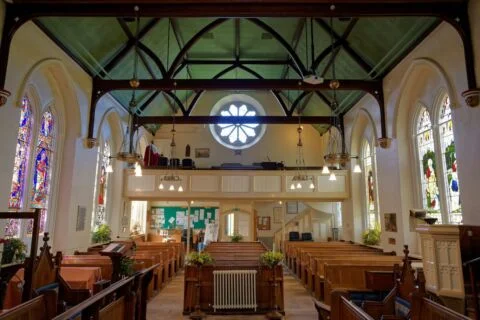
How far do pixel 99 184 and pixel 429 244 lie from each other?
825cm

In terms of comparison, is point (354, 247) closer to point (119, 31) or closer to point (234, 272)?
point (234, 272)

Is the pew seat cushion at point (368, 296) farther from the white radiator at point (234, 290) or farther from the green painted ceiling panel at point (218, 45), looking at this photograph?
the green painted ceiling panel at point (218, 45)

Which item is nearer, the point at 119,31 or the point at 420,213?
the point at 420,213

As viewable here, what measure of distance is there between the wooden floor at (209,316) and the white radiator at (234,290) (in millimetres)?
216

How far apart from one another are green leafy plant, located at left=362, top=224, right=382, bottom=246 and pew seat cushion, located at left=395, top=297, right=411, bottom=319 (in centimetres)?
540

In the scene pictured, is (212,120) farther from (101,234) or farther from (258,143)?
(101,234)

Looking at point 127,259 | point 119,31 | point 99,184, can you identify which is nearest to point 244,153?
point 99,184

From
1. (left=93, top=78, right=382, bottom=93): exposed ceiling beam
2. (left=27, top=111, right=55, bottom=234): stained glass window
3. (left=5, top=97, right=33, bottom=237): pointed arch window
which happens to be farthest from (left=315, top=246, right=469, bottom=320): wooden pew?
(left=27, top=111, right=55, bottom=234): stained glass window

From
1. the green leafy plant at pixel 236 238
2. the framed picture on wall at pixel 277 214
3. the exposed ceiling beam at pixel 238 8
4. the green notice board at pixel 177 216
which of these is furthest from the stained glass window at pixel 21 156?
the framed picture on wall at pixel 277 214

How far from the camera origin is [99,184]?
955 cm

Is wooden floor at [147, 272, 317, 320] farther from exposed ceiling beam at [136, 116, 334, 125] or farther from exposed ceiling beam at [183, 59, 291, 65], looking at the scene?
exposed ceiling beam at [183, 59, 291, 65]

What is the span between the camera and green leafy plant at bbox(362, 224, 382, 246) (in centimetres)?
922

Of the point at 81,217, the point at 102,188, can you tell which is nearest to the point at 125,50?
the point at 102,188

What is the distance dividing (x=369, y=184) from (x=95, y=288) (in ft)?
26.8
